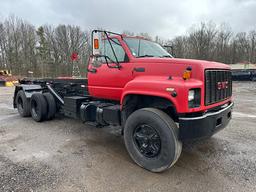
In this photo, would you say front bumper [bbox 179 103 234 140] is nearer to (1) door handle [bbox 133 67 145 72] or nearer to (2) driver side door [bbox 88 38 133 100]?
(1) door handle [bbox 133 67 145 72]

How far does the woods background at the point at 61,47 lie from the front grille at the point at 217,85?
29790 mm

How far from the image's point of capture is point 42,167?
336 cm

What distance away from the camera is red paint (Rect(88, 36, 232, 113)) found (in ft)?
9.46

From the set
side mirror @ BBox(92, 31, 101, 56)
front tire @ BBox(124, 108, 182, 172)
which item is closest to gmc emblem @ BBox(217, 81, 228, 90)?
front tire @ BBox(124, 108, 182, 172)

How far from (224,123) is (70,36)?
156 feet

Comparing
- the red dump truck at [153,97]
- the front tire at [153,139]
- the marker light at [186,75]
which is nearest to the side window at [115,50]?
the red dump truck at [153,97]

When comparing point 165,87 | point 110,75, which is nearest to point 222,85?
point 165,87

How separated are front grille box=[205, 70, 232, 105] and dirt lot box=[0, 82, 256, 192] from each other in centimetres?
114

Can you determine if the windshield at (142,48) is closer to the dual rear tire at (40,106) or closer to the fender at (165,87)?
the fender at (165,87)

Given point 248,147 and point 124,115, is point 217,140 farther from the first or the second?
point 124,115

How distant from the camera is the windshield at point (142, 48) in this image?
400cm

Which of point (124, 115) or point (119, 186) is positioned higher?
point (124, 115)

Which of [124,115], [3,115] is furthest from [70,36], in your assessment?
[124,115]

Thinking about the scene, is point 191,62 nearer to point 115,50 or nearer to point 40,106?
point 115,50
